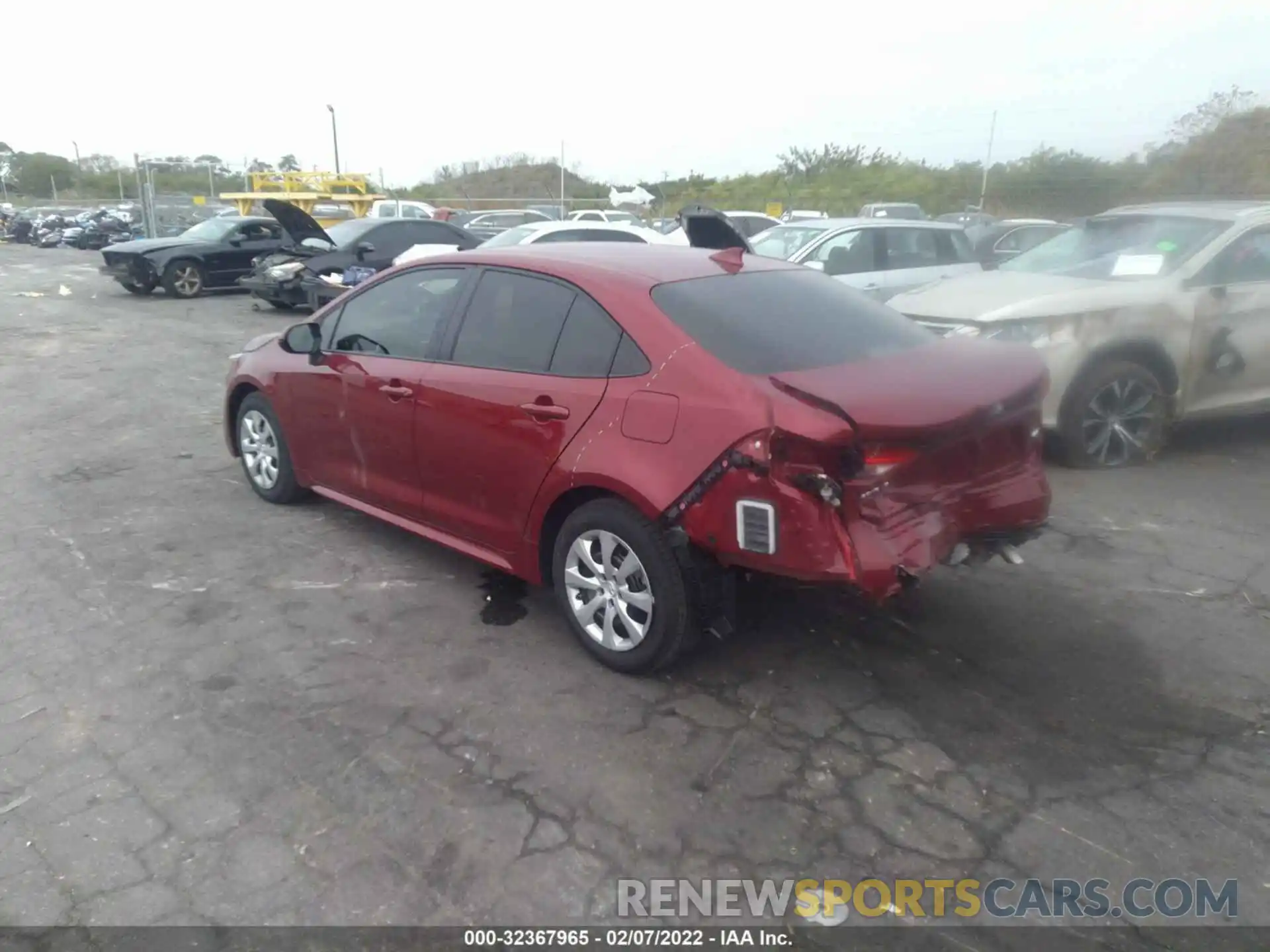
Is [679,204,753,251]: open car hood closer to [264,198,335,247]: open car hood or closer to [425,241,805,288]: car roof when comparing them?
[425,241,805,288]: car roof

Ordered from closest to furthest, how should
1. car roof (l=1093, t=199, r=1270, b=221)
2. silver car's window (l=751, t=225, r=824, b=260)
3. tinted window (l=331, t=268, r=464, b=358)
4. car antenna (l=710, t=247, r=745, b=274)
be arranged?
car antenna (l=710, t=247, r=745, b=274) → tinted window (l=331, t=268, r=464, b=358) → car roof (l=1093, t=199, r=1270, b=221) → silver car's window (l=751, t=225, r=824, b=260)

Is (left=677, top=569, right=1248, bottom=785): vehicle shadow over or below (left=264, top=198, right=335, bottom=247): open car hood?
below

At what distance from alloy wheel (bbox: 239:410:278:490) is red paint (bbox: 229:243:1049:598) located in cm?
114

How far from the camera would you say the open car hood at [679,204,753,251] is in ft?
19.2

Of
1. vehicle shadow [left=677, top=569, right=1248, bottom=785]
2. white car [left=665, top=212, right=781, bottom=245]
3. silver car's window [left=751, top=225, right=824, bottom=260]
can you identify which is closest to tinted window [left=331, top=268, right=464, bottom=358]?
vehicle shadow [left=677, top=569, right=1248, bottom=785]

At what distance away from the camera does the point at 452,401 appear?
168 inches

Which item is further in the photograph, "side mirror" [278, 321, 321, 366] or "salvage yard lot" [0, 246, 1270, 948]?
"side mirror" [278, 321, 321, 366]

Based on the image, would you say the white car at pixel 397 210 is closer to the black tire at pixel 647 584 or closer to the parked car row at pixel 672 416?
the parked car row at pixel 672 416

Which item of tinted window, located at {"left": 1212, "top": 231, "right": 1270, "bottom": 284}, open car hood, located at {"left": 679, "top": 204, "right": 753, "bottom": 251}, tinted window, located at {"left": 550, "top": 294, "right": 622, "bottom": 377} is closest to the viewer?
tinted window, located at {"left": 550, "top": 294, "right": 622, "bottom": 377}

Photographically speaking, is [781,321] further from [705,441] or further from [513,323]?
[513,323]

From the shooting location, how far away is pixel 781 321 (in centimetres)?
388

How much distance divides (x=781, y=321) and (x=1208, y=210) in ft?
16.7

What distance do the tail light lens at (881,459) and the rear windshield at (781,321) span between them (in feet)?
1.59

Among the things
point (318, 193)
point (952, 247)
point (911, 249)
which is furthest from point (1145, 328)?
point (318, 193)
